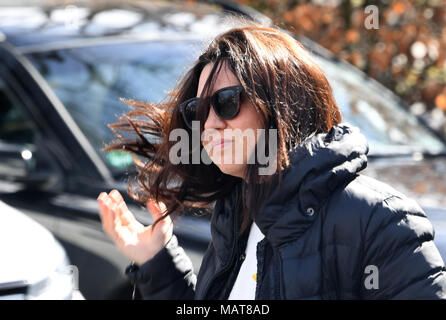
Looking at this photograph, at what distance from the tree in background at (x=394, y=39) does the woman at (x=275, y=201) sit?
3623mm

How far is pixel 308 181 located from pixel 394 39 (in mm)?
4099

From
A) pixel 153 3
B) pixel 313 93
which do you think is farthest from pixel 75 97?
pixel 313 93

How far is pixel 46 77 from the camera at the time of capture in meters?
3.01

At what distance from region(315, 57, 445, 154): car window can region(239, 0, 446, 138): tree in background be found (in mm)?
1516

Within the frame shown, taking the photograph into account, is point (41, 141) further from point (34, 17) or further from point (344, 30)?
point (344, 30)

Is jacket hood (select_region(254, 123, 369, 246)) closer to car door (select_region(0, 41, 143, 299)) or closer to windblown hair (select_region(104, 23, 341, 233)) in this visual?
windblown hair (select_region(104, 23, 341, 233))

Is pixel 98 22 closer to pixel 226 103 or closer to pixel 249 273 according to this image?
pixel 226 103

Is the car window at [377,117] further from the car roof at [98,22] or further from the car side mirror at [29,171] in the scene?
the car side mirror at [29,171]

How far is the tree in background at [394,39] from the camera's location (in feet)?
17.2

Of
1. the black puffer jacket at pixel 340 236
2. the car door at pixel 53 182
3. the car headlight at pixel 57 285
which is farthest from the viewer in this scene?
the car door at pixel 53 182

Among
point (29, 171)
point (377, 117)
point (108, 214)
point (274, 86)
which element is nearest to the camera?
point (274, 86)

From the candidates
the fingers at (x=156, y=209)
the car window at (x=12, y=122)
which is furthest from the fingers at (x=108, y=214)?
the car window at (x=12, y=122)

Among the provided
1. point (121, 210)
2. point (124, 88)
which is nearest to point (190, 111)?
point (121, 210)

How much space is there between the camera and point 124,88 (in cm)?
308
